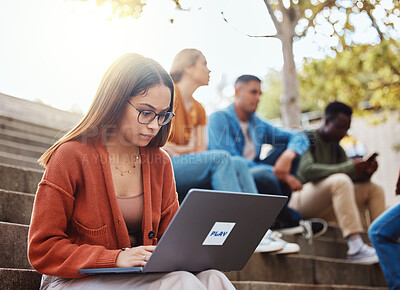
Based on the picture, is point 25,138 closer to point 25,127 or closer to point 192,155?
point 25,127

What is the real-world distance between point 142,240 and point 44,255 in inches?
15.0

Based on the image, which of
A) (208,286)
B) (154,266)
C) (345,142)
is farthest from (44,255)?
(345,142)

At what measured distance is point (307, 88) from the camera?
756 cm

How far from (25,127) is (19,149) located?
2.35 ft

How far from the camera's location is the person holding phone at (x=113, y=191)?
5.51ft

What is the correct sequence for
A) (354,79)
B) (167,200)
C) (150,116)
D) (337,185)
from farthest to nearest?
1. (354,79)
2. (337,185)
3. (167,200)
4. (150,116)

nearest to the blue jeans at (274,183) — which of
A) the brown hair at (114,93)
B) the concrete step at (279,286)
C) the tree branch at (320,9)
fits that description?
the concrete step at (279,286)

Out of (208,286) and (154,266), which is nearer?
(154,266)

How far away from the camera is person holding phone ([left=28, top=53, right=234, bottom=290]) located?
168 centimetres

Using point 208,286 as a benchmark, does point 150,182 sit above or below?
above

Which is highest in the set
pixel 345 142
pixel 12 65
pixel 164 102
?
pixel 12 65

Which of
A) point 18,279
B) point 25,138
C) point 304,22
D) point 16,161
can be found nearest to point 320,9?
point 304,22

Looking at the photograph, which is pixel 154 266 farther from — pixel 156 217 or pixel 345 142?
pixel 345 142

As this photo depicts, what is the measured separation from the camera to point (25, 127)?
17.2ft
